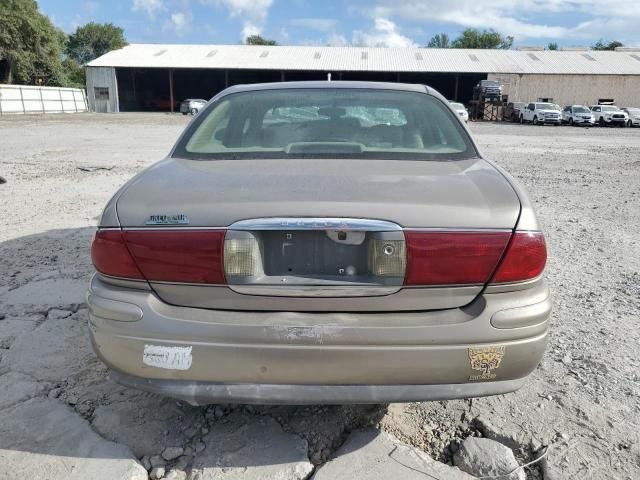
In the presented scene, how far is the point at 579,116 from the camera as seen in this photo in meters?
35.0

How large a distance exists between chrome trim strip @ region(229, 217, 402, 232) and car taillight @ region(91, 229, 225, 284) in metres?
0.12

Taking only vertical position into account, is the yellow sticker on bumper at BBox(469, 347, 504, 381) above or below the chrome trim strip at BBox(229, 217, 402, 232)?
below

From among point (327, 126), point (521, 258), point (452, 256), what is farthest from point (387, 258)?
point (327, 126)

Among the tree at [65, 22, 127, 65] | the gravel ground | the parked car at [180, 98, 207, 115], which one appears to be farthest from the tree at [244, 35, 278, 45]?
the gravel ground

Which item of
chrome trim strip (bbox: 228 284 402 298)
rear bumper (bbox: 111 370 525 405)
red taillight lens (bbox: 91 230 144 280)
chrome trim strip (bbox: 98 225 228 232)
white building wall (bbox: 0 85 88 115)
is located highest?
chrome trim strip (bbox: 98 225 228 232)

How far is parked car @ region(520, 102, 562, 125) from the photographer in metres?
34.7

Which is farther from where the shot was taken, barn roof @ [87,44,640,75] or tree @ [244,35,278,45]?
tree @ [244,35,278,45]

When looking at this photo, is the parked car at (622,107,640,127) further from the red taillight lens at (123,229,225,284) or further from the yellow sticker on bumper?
the red taillight lens at (123,229,225,284)

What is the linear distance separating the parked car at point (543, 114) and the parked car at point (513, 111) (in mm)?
1632

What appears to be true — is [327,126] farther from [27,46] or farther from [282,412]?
[27,46]

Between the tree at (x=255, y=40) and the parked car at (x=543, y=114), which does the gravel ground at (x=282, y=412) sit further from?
the tree at (x=255, y=40)

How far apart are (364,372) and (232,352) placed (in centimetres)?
50

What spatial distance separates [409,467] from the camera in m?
2.16

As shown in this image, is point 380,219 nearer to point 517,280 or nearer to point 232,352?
point 517,280
